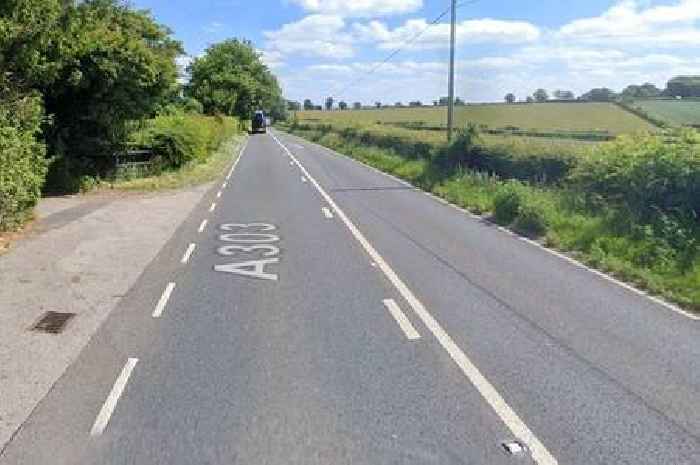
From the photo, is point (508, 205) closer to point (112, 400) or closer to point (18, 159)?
point (18, 159)

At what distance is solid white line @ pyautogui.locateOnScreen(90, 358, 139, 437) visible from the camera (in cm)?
513

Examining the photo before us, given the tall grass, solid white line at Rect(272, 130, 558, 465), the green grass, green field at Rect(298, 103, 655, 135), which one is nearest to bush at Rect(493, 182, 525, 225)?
the tall grass

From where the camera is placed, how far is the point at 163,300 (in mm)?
9023

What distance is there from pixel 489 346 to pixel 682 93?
118ft

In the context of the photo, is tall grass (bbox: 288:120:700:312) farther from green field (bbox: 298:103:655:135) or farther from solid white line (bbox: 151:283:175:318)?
green field (bbox: 298:103:655:135)

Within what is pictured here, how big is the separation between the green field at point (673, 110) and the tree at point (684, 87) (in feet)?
2.03

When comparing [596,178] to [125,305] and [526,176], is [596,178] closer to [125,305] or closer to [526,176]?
[526,176]

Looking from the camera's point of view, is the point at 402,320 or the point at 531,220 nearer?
the point at 402,320

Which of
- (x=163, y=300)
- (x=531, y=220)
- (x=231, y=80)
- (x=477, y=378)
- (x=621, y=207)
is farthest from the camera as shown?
(x=231, y=80)

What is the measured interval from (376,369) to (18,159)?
10.3 m

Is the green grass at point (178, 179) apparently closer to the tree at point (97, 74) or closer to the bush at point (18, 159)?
the tree at point (97, 74)

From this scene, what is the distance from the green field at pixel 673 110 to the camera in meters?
26.3


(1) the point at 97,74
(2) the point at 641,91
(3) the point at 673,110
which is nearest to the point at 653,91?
(2) the point at 641,91

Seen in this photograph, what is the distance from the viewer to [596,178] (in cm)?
1562
